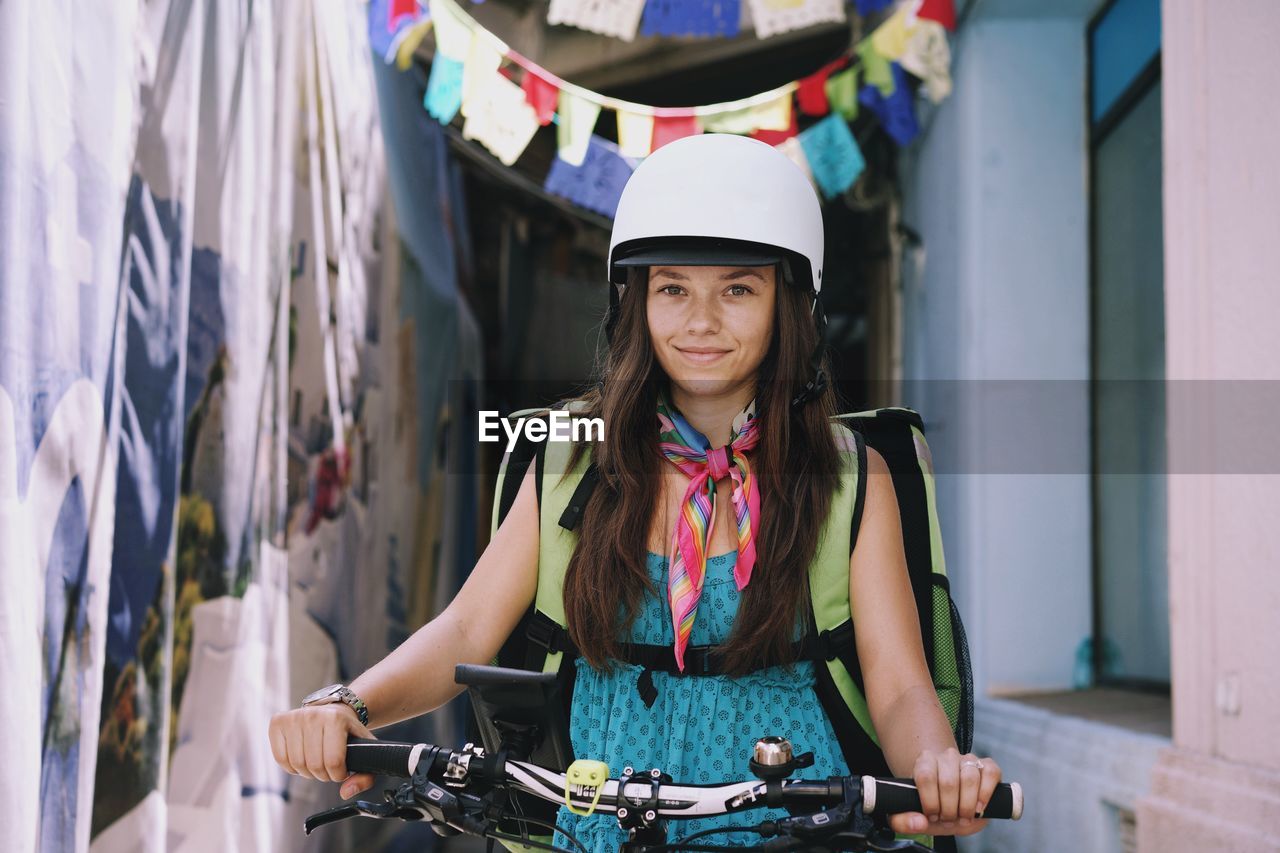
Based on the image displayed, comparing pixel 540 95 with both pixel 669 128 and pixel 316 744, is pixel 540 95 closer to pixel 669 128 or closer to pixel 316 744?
pixel 669 128

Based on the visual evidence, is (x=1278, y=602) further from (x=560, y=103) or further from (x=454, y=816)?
(x=560, y=103)

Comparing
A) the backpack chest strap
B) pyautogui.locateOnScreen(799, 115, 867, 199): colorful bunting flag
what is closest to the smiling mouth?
the backpack chest strap

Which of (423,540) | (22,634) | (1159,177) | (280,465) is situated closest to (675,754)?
(22,634)

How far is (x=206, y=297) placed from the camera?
3.77 meters

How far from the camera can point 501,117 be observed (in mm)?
6277

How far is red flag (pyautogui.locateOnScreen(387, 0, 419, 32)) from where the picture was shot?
5824 millimetres

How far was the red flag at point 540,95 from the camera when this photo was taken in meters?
6.38

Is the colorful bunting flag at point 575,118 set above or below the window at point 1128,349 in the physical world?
above

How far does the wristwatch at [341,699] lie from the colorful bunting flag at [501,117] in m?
4.50

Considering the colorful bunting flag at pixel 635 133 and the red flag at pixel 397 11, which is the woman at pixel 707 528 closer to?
the red flag at pixel 397 11

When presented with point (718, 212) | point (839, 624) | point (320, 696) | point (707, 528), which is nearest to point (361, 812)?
point (320, 696)

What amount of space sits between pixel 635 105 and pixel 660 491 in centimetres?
456

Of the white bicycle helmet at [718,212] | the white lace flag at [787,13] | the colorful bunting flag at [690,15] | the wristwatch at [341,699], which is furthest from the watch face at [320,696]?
the white lace flag at [787,13]

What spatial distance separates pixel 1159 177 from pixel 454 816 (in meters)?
5.10
